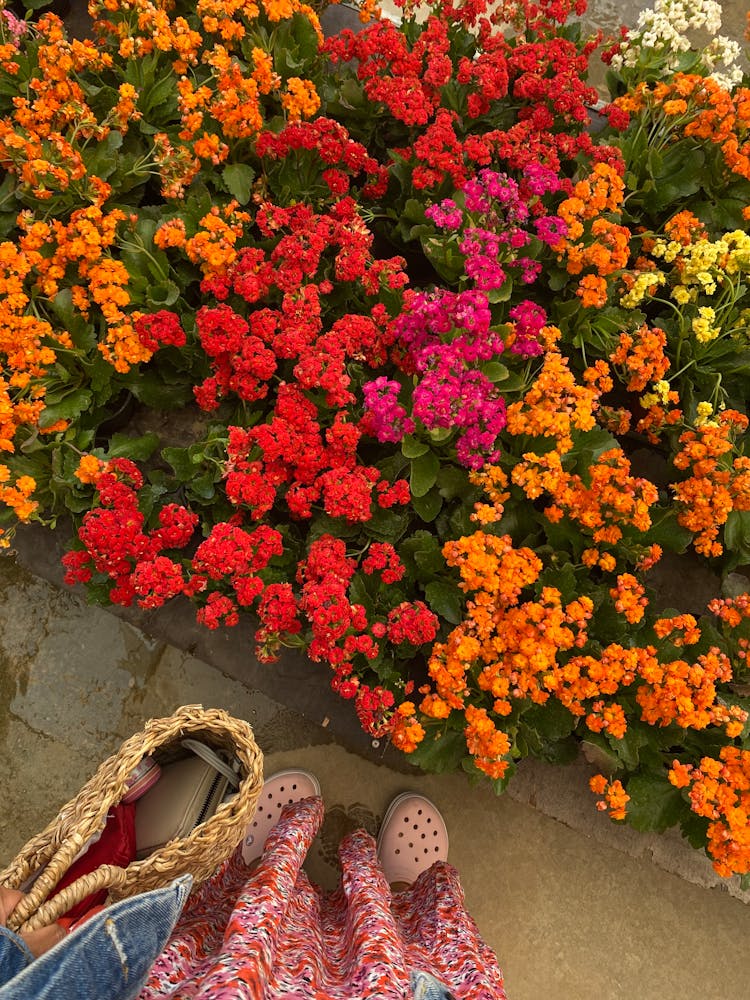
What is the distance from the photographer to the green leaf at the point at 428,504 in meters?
2.31

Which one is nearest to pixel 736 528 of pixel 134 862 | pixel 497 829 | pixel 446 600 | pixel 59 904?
pixel 446 600

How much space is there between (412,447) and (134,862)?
1.42 metres

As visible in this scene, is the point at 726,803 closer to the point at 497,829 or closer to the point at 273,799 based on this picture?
the point at 497,829

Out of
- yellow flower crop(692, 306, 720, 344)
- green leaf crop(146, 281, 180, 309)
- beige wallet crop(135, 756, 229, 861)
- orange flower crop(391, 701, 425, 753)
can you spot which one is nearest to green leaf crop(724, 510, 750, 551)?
Answer: yellow flower crop(692, 306, 720, 344)

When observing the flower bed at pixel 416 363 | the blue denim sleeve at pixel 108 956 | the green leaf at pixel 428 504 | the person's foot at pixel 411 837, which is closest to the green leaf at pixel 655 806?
the flower bed at pixel 416 363

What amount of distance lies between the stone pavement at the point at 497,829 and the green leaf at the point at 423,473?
1059mm

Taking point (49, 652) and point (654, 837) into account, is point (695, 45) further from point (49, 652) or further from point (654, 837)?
point (49, 652)

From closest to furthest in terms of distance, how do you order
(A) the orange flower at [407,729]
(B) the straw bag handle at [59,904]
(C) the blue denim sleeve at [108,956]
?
(C) the blue denim sleeve at [108,956] → (B) the straw bag handle at [59,904] → (A) the orange flower at [407,729]

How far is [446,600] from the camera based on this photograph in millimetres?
2252

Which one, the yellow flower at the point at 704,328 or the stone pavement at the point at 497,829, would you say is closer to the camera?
the yellow flower at the point at 704,328

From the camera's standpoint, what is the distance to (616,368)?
2512 mm

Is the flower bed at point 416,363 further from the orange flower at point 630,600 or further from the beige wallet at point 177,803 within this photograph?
the beige wallet at point 177,803

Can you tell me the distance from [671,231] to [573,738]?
1.89 metres

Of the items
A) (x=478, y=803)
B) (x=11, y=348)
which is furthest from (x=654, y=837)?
(x=11, y=348)
